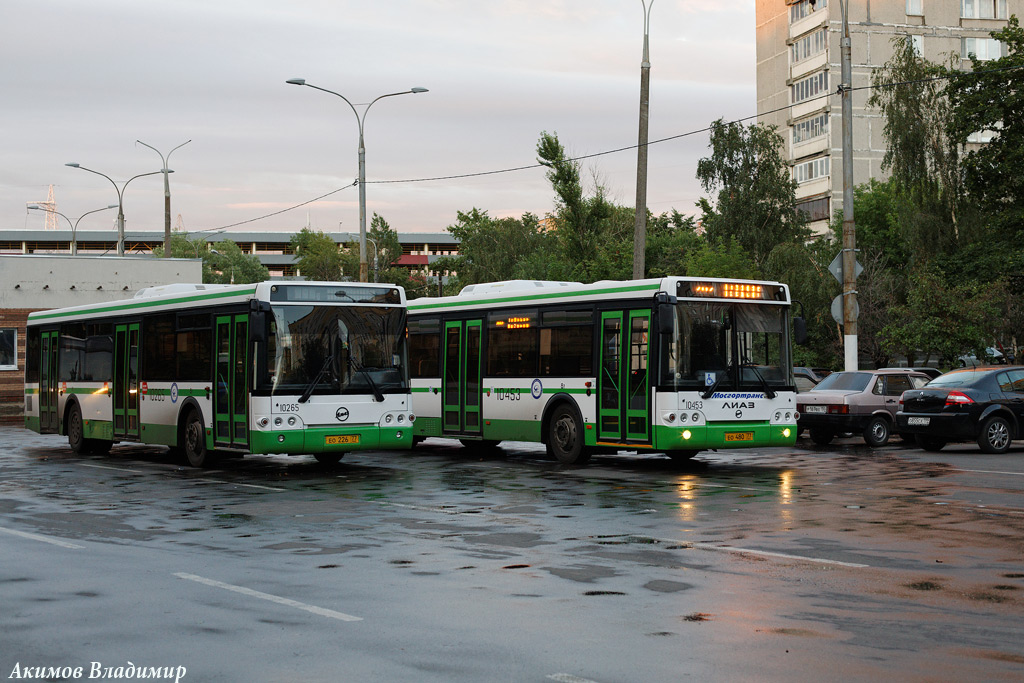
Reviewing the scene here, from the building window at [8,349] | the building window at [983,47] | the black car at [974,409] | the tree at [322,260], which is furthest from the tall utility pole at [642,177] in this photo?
the tree at [322,260]

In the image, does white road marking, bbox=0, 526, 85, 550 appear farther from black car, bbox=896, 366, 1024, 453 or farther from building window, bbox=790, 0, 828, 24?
building window, bbox=790, 0, 828, 24

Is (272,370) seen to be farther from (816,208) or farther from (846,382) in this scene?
(816,208)

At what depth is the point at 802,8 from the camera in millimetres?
81188

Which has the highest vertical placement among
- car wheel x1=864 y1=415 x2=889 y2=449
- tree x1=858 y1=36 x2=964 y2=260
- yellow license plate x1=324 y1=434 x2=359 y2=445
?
tree x1=858 y1=36 x2=964 y2=260

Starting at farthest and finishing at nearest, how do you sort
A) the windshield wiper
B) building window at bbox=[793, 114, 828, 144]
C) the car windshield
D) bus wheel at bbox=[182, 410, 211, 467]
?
Result: 1. building window at bbox=[793, 114, 828, 144]
2. the car windshield
3. bus wheel at bbox=[182, 410, 211, 467]
4. the windshield wiper

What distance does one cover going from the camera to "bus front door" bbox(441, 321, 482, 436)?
23.4 m

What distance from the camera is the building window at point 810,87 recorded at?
78.8 meters

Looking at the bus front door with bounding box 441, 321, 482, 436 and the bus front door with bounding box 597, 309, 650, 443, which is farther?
the bus front door with bounding box 441, 321, 482, 436

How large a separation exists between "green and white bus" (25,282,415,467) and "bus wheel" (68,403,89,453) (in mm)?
2966

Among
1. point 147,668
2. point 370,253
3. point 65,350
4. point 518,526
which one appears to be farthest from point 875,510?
point 370,253

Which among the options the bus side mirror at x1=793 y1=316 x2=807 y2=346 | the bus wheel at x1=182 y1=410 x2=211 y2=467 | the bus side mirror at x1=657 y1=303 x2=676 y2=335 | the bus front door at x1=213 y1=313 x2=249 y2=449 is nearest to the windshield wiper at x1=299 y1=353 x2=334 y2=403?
the bus front door at x1=213 y1=313 x2=249 y2=449

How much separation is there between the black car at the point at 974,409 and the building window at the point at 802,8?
59350 mm

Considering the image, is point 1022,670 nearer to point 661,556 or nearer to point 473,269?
point 661,556

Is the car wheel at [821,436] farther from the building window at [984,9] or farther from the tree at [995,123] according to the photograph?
the building window at [984,9]
